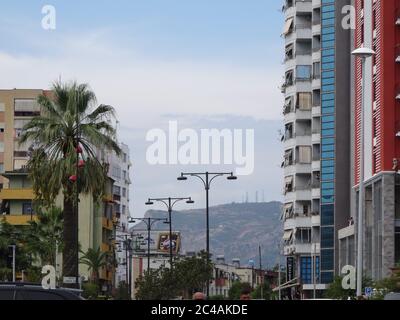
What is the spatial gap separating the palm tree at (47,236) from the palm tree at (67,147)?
4357cm

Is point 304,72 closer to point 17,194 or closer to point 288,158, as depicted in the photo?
point 288,158

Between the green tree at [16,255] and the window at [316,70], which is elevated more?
the window at [316,70]

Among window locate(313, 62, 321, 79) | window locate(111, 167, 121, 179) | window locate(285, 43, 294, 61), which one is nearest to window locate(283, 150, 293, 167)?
window locate(313, 62, 321, 79)

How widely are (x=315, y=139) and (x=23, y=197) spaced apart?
118 ft

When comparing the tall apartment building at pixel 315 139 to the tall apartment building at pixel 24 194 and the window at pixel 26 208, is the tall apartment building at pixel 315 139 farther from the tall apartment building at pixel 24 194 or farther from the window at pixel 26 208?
the window at pixel 26 208

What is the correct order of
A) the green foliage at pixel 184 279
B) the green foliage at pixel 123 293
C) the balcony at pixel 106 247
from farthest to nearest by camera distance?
the balcony at pixel 106 247 < the green foliage at pixel 123 293 < the green foliage at pixel 184 279

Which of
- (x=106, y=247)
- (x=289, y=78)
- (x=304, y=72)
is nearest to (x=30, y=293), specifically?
(x=304, y=72)

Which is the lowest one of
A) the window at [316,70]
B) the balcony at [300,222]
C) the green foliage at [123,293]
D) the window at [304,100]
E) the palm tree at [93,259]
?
the green foliage at [123,293]

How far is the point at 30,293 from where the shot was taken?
62.2 feet

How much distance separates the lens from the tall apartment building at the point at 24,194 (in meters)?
135

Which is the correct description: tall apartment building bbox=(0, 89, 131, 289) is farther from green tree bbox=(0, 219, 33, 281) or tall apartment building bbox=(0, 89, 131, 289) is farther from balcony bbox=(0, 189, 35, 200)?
green tree bbox=(0, 219, 33, 281)

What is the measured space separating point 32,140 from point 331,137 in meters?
62.4

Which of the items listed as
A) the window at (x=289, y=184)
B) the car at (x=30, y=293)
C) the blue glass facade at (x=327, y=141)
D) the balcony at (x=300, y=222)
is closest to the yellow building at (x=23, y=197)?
the window at (x=289, y=184)
